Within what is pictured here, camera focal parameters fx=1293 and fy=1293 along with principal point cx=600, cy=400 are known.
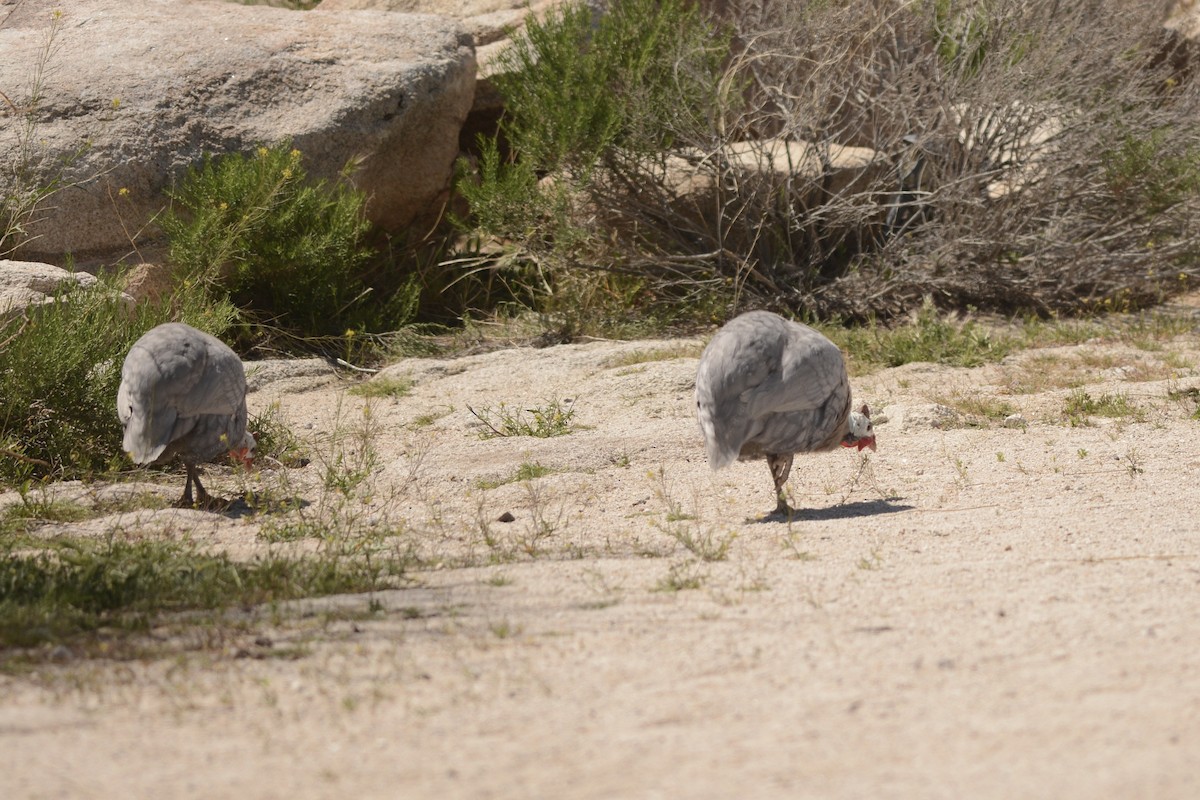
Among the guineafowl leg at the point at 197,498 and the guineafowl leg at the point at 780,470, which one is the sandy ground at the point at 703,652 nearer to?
the guineafowl leg at the point at 780,470

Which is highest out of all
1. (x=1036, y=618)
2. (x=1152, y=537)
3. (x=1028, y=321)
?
(x=1036, y=618)

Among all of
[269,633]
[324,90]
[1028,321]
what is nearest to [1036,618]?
[269,633]

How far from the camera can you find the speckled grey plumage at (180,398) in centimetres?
589

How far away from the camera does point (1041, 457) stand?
627 centimetres

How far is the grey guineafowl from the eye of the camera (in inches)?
A: 214

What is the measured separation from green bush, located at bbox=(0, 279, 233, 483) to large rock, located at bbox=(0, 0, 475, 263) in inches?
87.7

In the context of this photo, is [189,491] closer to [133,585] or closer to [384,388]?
[133,585]

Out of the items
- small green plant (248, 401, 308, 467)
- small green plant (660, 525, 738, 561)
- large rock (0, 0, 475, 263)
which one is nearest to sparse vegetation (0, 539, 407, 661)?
small green plant (660, 525, 738, 561)

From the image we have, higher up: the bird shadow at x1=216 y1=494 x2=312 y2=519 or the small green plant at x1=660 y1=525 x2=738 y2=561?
the small green plant at x1=660 y1=525 x2=738 y2=561

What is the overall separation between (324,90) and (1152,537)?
23.7ft

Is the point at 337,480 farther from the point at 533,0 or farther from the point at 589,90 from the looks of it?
the point at 533,0

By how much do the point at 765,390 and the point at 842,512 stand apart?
67 cm

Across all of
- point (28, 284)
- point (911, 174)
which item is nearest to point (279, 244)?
point (28, 284)

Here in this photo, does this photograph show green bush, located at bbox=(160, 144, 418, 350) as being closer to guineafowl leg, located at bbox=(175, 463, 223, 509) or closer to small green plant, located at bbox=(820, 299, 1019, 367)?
guineafowl leg, located at bbox=(175, 463, 223, 509)
